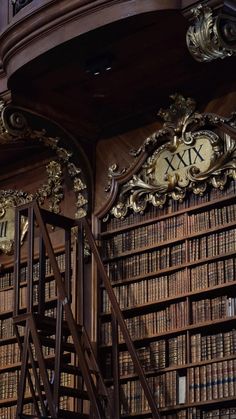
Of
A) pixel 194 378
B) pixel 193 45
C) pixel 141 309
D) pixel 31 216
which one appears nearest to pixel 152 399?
pixel 194 378

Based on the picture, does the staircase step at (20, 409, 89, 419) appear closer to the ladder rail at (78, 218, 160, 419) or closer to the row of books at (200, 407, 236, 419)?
the ladder rail at (78, 218, 160, 419)

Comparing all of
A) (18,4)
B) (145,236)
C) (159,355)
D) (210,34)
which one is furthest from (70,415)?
(18,4)

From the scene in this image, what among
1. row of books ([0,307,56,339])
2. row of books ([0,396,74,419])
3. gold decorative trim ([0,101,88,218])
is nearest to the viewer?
gold decorative trim ([0,101,88,218])

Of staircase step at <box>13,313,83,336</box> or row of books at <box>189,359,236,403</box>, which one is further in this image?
staircase step at <box>13,313,83,336</box>

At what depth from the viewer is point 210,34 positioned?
18.2ft

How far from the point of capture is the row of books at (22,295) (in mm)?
6734

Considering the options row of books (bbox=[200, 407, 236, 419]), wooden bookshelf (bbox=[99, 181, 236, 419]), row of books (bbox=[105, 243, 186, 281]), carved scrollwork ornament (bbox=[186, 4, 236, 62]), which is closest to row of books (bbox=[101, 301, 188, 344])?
wooden bookshelf (bbox=[99, 181, 236, 419])

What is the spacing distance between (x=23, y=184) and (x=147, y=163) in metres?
0.98

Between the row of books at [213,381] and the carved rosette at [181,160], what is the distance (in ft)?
2.89

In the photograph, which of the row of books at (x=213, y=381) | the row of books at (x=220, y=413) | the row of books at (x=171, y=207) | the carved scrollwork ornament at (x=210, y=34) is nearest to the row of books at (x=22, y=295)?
the row of books at (x=171, y=207)

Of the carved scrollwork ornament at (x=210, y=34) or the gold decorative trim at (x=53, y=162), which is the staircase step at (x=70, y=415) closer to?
the gold decorative trim at (x=53, y=162)

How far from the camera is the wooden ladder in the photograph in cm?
566

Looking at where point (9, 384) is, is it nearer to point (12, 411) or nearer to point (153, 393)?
point (12, 411)

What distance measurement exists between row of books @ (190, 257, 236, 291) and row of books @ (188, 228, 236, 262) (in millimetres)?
49
